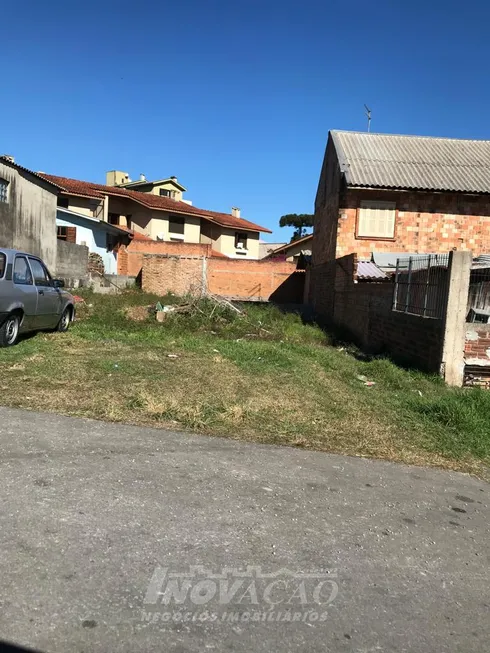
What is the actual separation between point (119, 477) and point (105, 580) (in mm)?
1316

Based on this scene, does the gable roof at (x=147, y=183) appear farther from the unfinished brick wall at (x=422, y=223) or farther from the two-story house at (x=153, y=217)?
the unfinished brick wall at (x=422, y=223)

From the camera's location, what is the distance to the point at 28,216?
2102cm

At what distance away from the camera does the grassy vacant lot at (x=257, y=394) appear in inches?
218

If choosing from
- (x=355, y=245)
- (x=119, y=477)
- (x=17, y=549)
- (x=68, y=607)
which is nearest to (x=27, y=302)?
(x=119, y=477)

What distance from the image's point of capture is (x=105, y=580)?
8.76 feet

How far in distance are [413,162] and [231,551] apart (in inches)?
764

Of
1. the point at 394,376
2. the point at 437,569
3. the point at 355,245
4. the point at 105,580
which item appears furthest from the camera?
the point at 355,245

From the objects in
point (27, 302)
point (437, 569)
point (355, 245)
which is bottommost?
point (437, 569)

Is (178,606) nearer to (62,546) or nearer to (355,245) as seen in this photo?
(62,546)

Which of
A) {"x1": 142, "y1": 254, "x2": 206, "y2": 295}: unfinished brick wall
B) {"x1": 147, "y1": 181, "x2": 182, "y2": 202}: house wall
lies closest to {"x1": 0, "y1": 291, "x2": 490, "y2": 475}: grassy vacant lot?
{"x1": 142, "y1": 254, "x2": 206, "y2": 295}: unfinished brick wall

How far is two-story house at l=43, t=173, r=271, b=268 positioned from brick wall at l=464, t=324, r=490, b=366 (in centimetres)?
2701

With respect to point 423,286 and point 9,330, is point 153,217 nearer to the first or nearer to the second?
point 9,330

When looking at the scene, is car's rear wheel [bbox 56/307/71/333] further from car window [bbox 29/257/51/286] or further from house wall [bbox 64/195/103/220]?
house wall [bbox 64/195/103/220]

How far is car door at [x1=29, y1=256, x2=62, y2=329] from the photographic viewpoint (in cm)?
988
